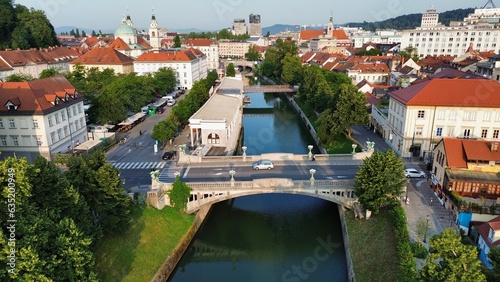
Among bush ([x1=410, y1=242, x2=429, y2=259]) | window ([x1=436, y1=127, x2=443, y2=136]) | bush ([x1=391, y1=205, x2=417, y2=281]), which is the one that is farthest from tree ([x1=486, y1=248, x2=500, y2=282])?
window ([x1=436, y1=127, x2=443, y2=136])

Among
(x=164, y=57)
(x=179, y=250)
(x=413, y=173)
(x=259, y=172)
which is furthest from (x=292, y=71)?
(x=179, y=250)

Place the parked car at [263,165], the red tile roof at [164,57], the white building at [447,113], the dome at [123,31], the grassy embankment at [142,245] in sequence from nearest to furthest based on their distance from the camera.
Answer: the grassy embankment at [142,245] < the parked car at [263,165] < the white building at [447,113] < the red tile roof at [164,57] < the dome at [123,31]

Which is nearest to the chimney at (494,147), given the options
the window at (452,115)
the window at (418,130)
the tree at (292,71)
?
the window at (452,115)

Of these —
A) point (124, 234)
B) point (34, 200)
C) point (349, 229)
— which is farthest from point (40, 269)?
point (349, 229)

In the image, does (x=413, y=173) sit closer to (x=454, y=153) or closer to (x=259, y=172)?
(x=454, y=153)

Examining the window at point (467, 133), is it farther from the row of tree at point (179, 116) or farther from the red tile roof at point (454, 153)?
the row of tree at point (179, 116)

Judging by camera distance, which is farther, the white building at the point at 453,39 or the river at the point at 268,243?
the white building at the point at 453,39
